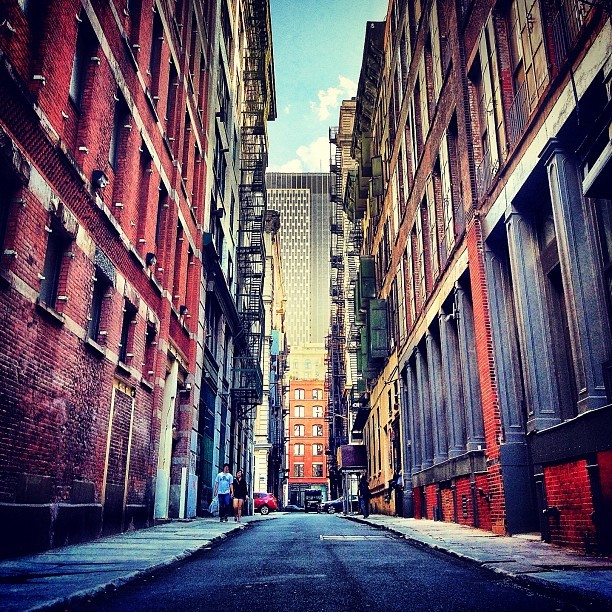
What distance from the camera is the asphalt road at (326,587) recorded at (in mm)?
4766

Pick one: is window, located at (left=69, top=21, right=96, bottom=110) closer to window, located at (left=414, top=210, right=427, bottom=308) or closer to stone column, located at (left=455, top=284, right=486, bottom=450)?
stone column, located at (left=455, top=284, right=486, bottom=450)

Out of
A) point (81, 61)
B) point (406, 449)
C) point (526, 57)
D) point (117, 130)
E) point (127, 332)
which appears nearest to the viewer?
point (81, 61)

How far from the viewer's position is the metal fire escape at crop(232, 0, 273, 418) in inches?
1432

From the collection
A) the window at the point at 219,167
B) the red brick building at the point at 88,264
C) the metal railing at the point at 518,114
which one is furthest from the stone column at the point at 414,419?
the metal railing at the point at 518,114

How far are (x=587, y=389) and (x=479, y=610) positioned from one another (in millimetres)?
5053

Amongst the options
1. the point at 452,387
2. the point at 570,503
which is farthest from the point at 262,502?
the point at 570,503

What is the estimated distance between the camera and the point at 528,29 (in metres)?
12.1

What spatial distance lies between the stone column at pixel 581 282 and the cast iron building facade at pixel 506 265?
2 centimetres

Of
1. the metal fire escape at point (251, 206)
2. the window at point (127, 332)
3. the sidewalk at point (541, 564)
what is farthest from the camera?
the metal fire escape at point (251, 206)

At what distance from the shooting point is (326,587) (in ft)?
18.7

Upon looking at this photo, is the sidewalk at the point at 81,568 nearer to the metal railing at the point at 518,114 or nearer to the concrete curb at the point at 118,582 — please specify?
the concrete curb at the point at 118,582

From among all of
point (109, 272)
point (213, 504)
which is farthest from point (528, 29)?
point (213, 504)

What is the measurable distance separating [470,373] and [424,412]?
7.28 metres

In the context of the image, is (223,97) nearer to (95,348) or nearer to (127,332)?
(127,332)
